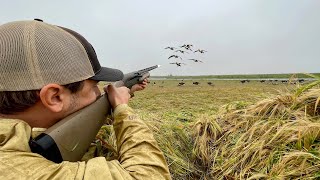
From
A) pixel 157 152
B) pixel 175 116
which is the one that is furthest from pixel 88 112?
pixel 175 116

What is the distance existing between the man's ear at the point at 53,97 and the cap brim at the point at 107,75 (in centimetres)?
22

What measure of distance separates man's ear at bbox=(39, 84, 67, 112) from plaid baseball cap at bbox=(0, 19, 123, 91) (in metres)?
0.03

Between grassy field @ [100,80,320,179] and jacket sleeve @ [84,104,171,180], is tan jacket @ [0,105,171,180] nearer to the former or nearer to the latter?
jacket sleeve @ [84,104,171,180]

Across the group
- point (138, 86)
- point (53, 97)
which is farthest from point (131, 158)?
point (138, 86)

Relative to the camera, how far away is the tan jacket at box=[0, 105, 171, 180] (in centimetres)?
157

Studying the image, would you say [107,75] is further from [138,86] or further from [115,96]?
[138,86]

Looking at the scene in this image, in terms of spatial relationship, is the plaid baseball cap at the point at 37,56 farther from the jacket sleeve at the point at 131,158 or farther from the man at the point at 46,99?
the jacket sleeve at the point at 131,158

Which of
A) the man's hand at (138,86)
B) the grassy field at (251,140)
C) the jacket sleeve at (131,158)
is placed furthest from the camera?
the man's hand at (138,86)

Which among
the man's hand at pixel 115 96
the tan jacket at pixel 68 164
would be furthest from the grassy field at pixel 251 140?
the tan jacket at pixel 68 164

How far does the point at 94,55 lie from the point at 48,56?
0.32 metres

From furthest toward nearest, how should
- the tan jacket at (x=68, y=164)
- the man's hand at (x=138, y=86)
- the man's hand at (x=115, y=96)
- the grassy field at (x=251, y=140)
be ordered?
the man's hand at (x=138, y=86) → the grassy field at (x=251, y=140) → the man's hand at (x=115, y=96) → the tan jacket at (x=68, y=164)

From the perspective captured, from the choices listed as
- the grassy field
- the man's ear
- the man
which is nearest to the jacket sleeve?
the man

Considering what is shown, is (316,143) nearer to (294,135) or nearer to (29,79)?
(294,135)

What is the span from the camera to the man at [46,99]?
1.61 metres
